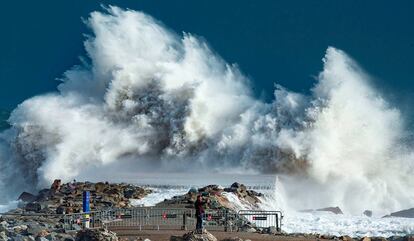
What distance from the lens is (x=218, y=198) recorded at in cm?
3122

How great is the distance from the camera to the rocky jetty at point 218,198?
29948 millimetres

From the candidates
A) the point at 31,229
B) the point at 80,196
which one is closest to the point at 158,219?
the point at 31,229

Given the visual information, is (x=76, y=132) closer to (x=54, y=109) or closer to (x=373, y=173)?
(x=54, y=109)

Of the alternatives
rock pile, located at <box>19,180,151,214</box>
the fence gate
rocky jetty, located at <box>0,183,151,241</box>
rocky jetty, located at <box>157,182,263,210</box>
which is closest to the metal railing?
the fence gate

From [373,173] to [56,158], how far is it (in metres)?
17.2

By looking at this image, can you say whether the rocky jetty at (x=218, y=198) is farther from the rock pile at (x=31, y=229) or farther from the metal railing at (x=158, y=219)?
the rock pile at (x=31, y=229)

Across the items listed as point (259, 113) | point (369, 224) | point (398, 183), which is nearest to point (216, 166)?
point (259, 113)

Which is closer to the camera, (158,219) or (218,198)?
(158,219)

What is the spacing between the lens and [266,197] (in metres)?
36.1

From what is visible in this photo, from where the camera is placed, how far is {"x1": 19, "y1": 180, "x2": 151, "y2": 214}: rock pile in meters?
30.8

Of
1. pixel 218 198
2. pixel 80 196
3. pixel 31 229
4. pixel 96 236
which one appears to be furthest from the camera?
pixel 80 196

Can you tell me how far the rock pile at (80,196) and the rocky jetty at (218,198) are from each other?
235 cm

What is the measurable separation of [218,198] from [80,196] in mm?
6433

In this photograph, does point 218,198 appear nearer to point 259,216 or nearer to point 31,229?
point 259,216
